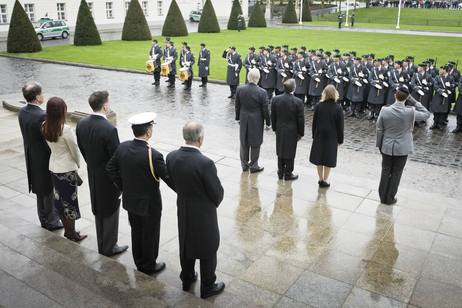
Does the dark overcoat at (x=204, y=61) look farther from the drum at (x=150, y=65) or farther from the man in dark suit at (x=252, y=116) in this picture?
the man in dark suit at (x=252, y=116)

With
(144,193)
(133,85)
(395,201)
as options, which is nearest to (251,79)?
(395,201)

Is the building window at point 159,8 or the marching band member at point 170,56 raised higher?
the building window at point 159,8

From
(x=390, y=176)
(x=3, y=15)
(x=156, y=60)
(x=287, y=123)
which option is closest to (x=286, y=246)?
(x=390, y=176)

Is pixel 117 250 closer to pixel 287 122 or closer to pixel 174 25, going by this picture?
pixel 287 122

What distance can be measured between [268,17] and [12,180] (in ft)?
198

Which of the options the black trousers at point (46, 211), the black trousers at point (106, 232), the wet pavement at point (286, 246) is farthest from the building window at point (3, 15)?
the black trousers at point (106, 232)

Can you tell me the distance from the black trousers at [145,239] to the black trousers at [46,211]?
1.75 metres

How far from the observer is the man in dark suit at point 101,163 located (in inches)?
208

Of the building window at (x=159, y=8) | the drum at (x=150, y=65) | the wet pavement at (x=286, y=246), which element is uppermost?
the building window at (x=159, y=8)

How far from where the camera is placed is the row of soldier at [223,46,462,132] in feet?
42.7

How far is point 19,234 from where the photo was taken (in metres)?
5.68

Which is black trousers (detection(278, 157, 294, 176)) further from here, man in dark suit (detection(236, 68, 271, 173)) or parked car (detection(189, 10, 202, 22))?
parked car (detection(189, 10, 202, 22))

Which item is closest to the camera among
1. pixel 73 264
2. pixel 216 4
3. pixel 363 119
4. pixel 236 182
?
pixel 73 264

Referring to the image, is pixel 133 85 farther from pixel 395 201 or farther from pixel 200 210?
pixel 200 210
